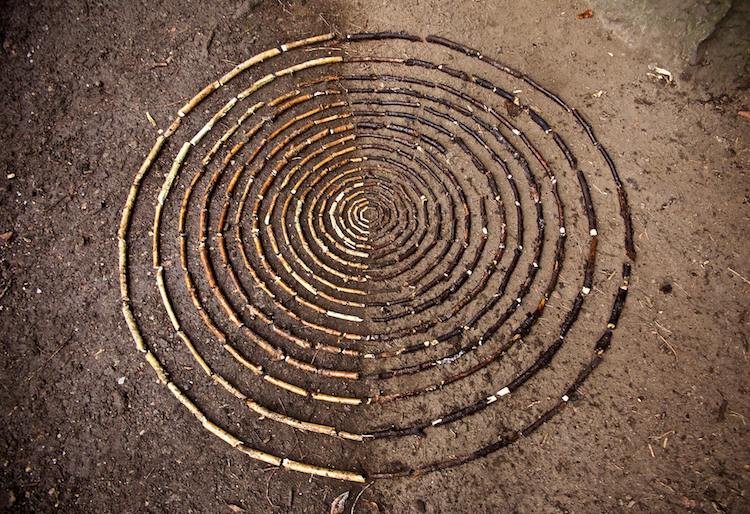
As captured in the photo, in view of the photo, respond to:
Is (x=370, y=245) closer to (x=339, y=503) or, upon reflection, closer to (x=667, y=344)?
(x=339, y=503)

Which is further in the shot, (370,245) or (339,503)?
(370,245)

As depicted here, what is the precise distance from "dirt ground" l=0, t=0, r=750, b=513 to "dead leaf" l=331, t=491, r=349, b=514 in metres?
0.05

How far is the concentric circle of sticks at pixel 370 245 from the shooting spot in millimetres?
3193

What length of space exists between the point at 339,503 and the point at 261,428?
0.64 meters

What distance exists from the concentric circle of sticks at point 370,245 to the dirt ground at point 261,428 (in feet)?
0.47

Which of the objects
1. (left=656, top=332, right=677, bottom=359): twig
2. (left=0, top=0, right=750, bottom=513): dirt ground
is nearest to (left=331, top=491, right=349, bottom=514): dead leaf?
(left=0, top=0, right=750, bottom=513): dirt ground

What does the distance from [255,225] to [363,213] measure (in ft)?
2.49

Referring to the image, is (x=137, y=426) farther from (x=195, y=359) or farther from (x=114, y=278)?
(x=114, y=278)

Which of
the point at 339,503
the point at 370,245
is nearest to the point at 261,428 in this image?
the point at 339,503

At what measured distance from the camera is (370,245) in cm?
365

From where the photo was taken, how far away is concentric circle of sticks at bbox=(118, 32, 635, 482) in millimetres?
3193

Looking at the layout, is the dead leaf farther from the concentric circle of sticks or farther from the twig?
the twig

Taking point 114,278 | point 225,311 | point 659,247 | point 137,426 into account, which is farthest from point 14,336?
point 659,247

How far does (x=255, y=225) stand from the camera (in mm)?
3553
